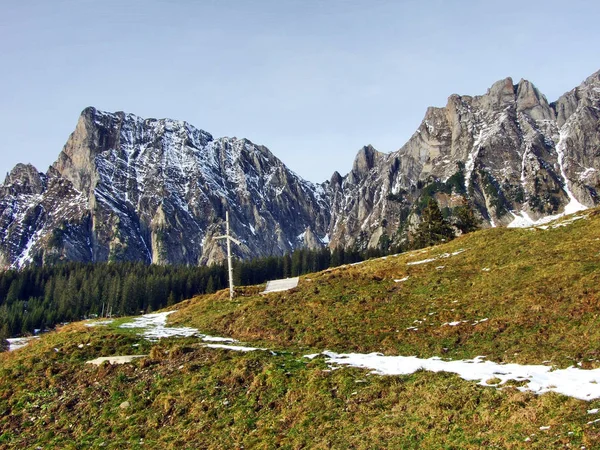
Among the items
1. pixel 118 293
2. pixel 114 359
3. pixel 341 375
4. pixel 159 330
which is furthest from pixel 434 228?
pixel 118 293

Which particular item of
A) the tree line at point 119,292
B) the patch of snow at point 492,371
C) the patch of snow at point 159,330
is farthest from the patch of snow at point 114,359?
the tree line at point 119,292

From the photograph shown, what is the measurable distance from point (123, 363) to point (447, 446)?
61.5 ft

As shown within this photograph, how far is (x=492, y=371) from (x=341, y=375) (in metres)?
6.33

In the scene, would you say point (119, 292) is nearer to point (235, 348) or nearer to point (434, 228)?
point (434, 228)

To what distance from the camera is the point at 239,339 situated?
31906 mm

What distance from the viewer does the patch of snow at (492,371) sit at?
16.5m

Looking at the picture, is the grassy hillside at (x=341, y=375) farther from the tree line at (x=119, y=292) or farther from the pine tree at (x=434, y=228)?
the tree line at (x=119, y=292)

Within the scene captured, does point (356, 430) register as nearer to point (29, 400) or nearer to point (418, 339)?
point (418, 339)

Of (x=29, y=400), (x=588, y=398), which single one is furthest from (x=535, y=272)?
(x=29, y=400)

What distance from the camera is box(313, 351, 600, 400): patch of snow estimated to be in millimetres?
16484

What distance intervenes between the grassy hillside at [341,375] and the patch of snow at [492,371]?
0.72 m

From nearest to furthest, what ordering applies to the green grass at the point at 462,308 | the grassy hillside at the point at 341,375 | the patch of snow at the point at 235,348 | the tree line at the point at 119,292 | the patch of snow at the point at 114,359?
the grassy hillside at the point at 341,375, the green grass at the point at 462,308, the patch of snow at the point at 114,359, the patch of snow at the point at 235,348, the tree line at the point at 119,292

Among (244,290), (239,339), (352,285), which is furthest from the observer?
(244,290)

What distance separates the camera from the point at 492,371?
19656 mm
